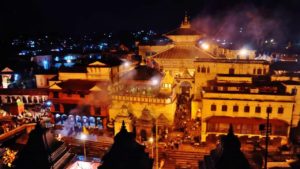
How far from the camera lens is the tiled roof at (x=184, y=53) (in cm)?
4550

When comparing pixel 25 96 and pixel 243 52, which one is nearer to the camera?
pixel 25 96

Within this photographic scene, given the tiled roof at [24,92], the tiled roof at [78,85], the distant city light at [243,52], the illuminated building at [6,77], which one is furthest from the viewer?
the distant city light at [243,52]

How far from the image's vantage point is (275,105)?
29.6 metres

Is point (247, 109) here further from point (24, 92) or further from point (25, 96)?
point (24, 92)

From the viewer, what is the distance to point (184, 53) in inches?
1842

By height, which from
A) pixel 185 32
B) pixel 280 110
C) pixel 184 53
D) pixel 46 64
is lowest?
pixel 280 110

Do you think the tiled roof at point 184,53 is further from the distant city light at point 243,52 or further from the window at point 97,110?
the window at point 97,110

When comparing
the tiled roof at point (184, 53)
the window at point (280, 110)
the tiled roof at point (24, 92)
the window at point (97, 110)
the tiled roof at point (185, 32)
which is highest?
the tiled roof at point (185, 32)

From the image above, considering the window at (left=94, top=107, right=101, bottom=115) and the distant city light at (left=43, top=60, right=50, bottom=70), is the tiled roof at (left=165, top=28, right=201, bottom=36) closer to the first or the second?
the window at (left=94, top=107, right=101, bottom=115)

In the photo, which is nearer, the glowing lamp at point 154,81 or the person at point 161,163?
the person at point 161,163

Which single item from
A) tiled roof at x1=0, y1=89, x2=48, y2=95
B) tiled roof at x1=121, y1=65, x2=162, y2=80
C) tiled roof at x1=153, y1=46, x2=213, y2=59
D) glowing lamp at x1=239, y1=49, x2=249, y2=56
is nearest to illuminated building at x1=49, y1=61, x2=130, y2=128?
tiled roof at x1=121, y1=65, x2=162, y2=80

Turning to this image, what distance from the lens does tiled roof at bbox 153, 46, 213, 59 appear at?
149 feet

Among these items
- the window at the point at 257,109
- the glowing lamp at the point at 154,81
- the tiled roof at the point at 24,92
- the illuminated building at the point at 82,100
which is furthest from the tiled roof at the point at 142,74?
the window at the point at 257,109

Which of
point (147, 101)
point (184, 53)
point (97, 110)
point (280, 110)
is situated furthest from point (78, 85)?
point (280, 110)
